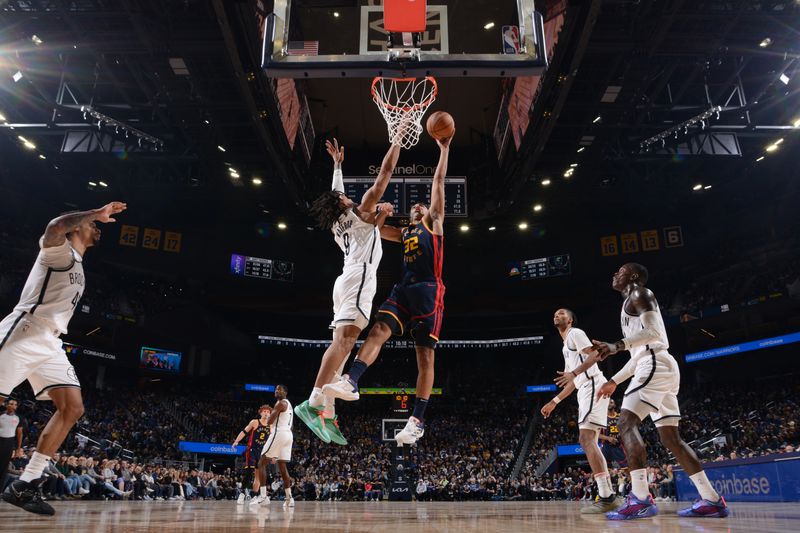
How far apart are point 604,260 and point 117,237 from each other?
2109 centimetres

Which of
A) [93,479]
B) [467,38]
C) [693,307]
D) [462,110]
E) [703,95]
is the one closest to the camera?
[467,38]

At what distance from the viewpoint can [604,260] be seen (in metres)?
24.7

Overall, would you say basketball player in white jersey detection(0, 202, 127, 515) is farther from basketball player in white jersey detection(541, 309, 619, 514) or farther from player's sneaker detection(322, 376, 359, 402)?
basketball player in white jersey detection(541, 309, 619, 514)

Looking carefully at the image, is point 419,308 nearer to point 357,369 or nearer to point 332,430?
point 357,369

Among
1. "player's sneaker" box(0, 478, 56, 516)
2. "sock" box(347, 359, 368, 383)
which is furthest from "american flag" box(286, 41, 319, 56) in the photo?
"player's sneaker" box(0, 478, 56, 516)

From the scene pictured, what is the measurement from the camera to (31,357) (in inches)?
176

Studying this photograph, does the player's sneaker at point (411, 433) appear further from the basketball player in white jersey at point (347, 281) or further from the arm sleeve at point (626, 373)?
the arm sleeve at point (626, 373)

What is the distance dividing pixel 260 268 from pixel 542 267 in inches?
491

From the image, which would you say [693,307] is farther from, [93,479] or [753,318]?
[93,479]

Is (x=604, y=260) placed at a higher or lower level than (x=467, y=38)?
higher

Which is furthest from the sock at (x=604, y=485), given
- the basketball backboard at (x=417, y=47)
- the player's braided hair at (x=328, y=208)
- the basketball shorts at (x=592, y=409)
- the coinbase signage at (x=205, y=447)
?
the coinbase signage at (x=205, y=447)

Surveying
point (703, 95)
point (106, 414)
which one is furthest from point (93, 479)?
point (703, 95)

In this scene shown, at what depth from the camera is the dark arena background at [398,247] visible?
19.6ft

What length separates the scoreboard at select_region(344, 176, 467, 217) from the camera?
13969 millimetres
